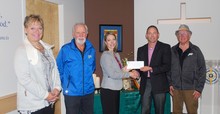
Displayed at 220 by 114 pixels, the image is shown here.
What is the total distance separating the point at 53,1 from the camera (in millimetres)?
3512

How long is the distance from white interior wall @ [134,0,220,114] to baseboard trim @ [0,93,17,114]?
2.64 meters

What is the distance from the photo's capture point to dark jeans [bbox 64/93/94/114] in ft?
8.65

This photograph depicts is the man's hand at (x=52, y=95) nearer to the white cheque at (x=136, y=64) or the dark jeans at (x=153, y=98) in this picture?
the white cheque at (x=136, y=64)

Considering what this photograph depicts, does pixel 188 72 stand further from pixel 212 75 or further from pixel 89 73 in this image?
pixel 89 73

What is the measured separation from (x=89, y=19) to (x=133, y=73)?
5.94 feet

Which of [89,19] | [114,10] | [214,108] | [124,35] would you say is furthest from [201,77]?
[89,19]

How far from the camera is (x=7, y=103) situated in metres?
2.44

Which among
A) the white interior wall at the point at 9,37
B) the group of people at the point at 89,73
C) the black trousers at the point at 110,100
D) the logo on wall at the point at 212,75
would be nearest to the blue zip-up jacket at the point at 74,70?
the group of people at the point at 89,73

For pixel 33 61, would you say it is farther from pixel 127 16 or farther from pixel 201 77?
pixel 127 16

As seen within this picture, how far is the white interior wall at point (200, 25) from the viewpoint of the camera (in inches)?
154

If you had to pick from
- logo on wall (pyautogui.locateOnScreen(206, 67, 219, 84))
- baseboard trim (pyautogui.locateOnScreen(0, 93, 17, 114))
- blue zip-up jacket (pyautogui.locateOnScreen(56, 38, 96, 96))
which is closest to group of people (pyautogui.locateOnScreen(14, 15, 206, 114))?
blue zip-up jacket (pyautogui.locateOnScreen(56, 38, 96, 96))

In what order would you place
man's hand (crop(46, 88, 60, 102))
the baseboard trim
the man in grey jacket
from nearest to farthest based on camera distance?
man's hand (crop(46, 88, 60, 102)), the baseboard trim, the man in grey jacket

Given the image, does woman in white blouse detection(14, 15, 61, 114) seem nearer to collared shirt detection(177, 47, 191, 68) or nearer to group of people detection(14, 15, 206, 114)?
group of people detection(14, 15, 206, 114)

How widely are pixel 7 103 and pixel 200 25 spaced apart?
323 centimetres
